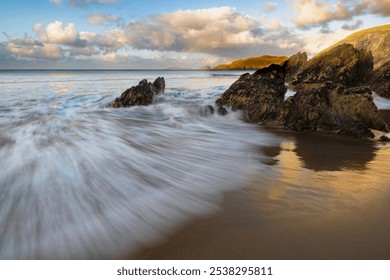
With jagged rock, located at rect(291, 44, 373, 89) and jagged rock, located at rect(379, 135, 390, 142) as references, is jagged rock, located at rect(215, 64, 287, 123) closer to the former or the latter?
jagged rock, located at rect(379, 135, 390, 142)

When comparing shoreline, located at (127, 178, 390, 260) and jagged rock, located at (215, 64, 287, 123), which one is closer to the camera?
shoreline, located at (127, 178, 390, 260)

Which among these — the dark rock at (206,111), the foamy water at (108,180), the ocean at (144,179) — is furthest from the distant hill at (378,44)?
the foamy water at (108,180)

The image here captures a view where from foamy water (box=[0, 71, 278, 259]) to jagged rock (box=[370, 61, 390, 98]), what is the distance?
9.83 m

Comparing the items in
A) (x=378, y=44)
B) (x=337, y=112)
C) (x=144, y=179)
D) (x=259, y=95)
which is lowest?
(x=144, y=179)

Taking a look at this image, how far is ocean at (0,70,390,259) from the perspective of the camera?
8.86 ft

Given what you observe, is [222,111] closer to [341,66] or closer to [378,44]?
[341,66]

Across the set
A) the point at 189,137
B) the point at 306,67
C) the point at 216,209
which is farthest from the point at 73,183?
the point at 306,67

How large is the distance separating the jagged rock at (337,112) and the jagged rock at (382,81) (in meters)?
8.30

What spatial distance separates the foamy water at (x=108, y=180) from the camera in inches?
104

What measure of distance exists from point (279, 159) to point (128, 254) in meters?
3.26

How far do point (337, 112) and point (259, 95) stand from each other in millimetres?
2915

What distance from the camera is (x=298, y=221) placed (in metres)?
2.77

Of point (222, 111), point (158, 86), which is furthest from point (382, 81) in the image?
point (158, 86)

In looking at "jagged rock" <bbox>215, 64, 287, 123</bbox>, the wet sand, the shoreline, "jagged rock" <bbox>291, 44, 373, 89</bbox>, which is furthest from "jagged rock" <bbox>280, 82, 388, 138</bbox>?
"jagged rock" <bbox>291, 44, 373, 89</bbox>
